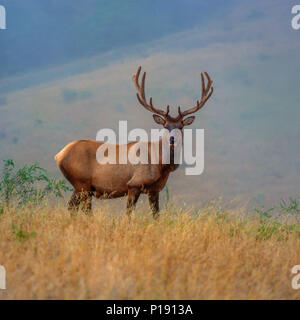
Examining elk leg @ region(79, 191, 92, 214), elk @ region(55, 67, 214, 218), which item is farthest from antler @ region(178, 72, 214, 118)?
elk leg @ region(79, 191, 92, 214)

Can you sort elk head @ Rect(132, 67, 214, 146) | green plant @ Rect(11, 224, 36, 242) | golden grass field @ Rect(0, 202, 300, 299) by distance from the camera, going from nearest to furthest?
golden grass field @ Rect(0, 202, 300, 299), green plant @ Rect(11, 224, 36, 242), elk head @ Rect(132, 67, 214, 146)

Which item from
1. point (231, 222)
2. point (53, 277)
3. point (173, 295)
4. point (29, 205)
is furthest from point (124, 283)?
point (29, 205)

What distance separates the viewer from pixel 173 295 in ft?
14.0

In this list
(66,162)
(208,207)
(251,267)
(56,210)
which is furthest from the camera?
(66,162)

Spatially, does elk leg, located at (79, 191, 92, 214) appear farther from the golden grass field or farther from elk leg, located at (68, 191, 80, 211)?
the golden grass field

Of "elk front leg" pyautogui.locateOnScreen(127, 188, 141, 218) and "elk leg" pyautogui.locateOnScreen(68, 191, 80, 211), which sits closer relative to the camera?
"elk front leg" pyautogui.locateOnScreen(127, 188, 141, 218)

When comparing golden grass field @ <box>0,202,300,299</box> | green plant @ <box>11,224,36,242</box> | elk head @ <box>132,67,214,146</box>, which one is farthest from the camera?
elk head @ <box>132,67,214,146</box>

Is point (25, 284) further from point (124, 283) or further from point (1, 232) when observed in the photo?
point (1, 232)

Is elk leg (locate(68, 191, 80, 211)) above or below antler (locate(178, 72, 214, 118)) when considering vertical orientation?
below

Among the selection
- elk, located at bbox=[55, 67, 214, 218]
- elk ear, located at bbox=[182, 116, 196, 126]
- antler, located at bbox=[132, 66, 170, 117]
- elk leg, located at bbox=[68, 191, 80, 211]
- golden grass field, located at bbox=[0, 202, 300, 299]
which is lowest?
golden grass field, located at bbox=[0, 202, 300, 299]

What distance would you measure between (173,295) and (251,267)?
4.94ft

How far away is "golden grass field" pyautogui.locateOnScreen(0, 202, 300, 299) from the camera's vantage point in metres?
4.36

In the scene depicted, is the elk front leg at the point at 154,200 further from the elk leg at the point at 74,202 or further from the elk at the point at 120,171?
the elk leg at the point at 74,202

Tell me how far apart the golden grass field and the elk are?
683mm
